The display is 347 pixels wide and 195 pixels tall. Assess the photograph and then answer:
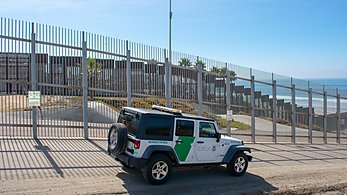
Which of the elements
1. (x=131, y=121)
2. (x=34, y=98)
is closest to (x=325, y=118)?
(x=131, y=121)

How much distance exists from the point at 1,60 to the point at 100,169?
189 inches

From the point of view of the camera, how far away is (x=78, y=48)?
11.6 m

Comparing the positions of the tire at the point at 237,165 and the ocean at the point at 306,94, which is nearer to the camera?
the tire at the point at 237,165

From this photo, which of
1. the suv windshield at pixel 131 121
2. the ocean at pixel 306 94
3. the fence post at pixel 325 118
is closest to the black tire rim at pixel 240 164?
the suv windshield at pixel 131 121

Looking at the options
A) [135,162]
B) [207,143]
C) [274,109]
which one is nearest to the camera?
[135,162]

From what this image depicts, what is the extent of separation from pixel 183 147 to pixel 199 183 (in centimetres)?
97

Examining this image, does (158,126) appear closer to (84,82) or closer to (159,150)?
(159,150)

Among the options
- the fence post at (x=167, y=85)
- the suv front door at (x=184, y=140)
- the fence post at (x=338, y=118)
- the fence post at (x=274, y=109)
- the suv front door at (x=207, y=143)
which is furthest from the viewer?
the fence post at (x=338, y=118)

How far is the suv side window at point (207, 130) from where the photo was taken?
8.47m

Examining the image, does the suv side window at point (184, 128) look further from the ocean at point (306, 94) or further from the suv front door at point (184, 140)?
the ocean at point (306, 94)

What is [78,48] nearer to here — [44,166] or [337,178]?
[44,166]

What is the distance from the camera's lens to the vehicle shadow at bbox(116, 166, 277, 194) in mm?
7340

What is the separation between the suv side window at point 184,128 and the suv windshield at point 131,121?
1.02m

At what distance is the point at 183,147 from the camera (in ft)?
26.5
